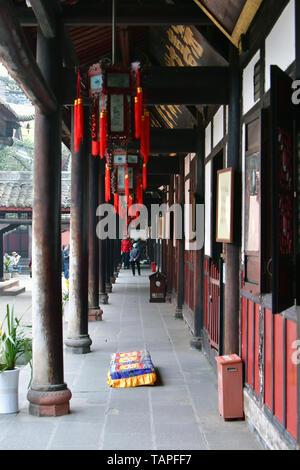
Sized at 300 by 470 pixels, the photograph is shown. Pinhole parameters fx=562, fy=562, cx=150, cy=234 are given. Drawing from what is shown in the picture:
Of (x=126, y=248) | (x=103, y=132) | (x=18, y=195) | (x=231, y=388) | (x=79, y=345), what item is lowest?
(x=79, y=345)

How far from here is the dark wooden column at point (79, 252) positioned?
865cm

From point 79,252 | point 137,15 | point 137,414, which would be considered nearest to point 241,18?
point 137,15

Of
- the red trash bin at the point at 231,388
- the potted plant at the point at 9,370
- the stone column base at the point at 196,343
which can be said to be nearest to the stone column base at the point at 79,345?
the stone column base at the point at 196,343

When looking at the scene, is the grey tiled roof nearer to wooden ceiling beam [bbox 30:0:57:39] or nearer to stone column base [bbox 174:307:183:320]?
stone column base [bbox 174:307:183:320]

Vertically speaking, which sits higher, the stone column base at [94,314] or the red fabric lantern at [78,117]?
the red fabric lantern at [78,117]

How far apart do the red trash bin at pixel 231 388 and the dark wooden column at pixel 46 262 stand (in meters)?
1.60

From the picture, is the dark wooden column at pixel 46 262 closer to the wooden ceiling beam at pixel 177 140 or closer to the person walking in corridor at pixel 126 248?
the wooden ceiling beam at pixel 177 140

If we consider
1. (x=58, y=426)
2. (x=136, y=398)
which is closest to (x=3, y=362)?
(x=58, y=426)

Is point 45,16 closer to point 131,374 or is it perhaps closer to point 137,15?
point 137,15

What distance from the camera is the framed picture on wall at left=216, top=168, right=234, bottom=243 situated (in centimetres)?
589

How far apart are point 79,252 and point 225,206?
11.1ft

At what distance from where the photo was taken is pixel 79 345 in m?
8.96

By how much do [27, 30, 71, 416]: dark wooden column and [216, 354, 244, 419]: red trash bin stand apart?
160 cm

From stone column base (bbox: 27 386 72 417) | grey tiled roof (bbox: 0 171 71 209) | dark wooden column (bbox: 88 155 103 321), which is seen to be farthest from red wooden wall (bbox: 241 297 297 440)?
grey tiled roof (bbox: 0 171 71 209)
